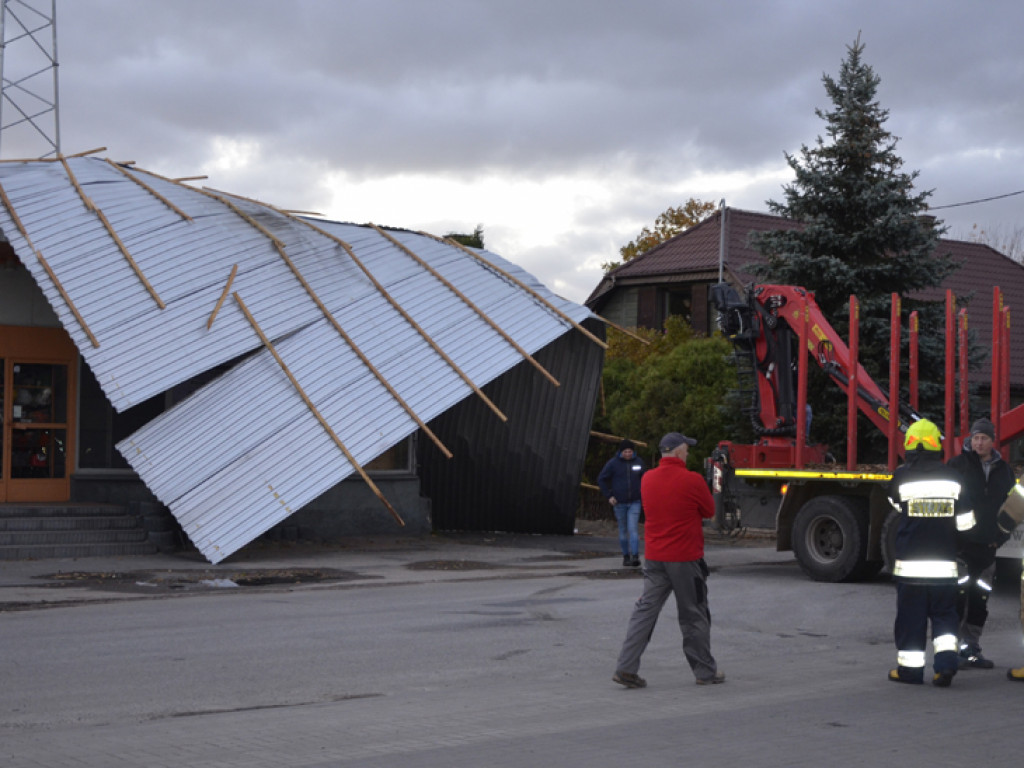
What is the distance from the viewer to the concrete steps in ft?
56.3

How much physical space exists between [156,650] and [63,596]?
13.4 feet

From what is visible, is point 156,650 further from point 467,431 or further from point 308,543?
point 467,431

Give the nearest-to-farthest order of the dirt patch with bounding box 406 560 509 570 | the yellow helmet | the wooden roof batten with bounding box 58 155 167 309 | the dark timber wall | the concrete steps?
1. the yellow helmet
2. the dirt patch with bounding box 406 560 509 570
3. the concrete steps
4. the wooden roof batten with bounding box 58 155 167 309
5. the dark timber wall

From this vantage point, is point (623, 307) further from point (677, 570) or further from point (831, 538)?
point (677, 570)

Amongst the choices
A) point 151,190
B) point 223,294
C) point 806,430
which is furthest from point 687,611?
point 151,190

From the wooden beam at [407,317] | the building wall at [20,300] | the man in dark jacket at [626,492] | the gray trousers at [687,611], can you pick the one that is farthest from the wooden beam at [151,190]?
the gray trousers at [687,611]

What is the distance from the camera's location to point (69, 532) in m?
17.8

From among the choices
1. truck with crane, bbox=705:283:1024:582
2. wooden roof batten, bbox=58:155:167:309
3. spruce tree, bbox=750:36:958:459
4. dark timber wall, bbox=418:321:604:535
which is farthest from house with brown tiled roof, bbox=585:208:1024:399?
wooden roof batten, bbox=58:155:167:309

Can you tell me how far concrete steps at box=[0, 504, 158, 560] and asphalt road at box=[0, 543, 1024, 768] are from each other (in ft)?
13.7

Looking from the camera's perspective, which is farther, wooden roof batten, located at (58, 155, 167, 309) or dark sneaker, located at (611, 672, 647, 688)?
wooden roof batten, located at (58, 155, 167, 309)

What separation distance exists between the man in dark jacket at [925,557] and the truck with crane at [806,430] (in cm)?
478

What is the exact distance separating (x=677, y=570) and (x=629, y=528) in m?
8.97

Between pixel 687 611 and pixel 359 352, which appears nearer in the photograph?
pixel 687 611

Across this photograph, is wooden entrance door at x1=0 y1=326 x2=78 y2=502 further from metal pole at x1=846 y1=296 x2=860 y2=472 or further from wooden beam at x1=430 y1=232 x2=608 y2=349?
metal pole at x1=846 y1=296 x2=860 y2=472
